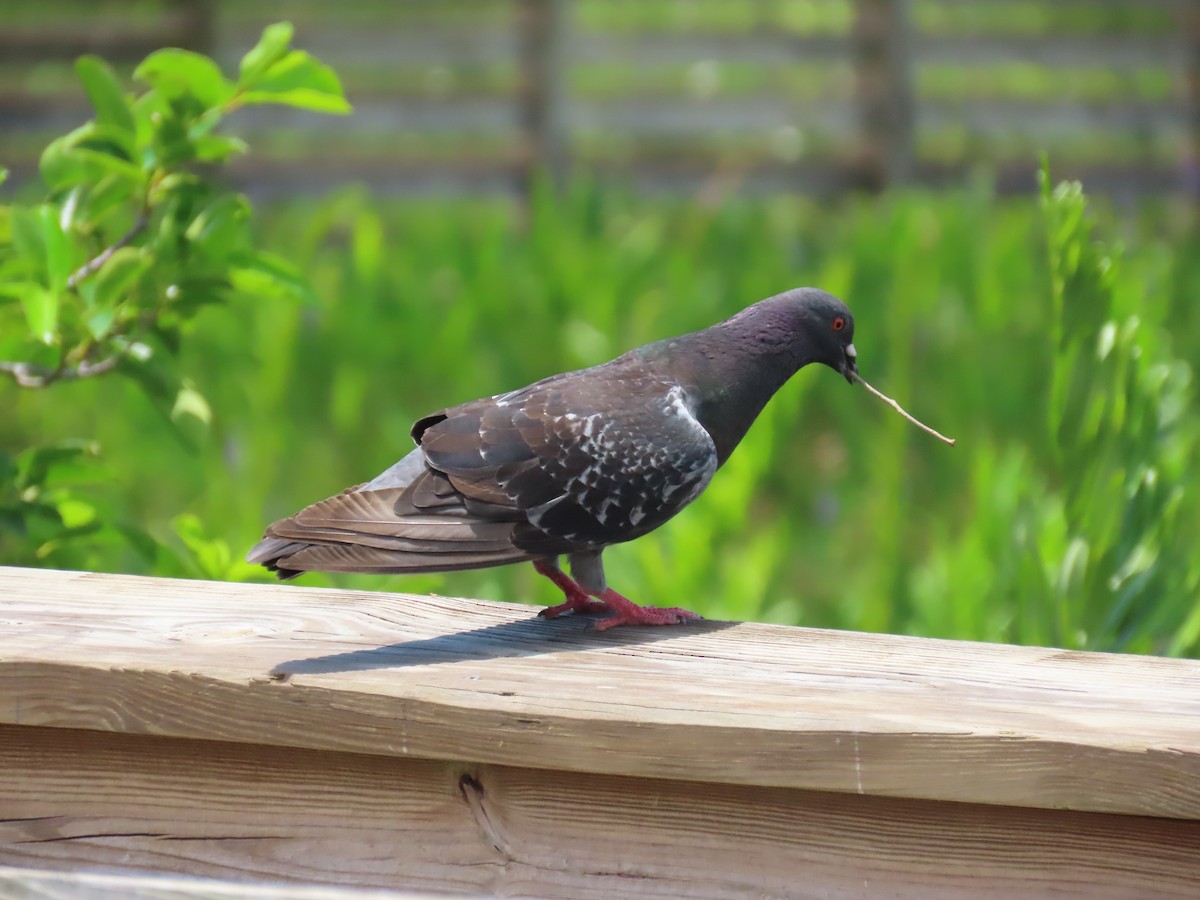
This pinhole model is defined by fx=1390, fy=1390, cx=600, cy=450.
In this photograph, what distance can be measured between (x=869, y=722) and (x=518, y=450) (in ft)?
1.94

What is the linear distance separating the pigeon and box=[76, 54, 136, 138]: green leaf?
674 mm

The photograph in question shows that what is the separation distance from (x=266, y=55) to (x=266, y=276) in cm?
30

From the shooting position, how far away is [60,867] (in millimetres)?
1241

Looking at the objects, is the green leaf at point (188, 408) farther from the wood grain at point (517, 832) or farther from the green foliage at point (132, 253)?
the wood grain at point (517, 832)

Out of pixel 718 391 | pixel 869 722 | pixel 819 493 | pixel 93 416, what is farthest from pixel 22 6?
pixel 869 722

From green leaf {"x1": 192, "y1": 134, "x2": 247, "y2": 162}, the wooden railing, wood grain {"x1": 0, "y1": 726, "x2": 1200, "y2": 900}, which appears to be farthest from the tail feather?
green leaf {"x1": 192, "y1": 134, "x2": 247, "y2": 162}

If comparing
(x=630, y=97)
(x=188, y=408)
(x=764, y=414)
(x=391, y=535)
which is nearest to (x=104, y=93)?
(x=188, y=408)

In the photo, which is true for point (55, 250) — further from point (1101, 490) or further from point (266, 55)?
point (1101, 490)

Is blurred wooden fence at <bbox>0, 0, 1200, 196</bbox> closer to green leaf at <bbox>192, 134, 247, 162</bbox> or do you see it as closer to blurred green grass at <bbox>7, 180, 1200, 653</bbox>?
blurred green grass at <bbox>7, 180, 1200, 653</bbox>

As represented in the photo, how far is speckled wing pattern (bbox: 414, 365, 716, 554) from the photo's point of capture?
154 cm

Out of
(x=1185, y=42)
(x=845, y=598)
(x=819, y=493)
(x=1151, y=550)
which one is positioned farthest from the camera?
(x=1185, y=42)

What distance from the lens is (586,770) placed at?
1149 millimetres

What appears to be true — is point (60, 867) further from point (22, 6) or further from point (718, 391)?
point (22, 6)

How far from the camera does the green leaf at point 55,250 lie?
1.71 m
